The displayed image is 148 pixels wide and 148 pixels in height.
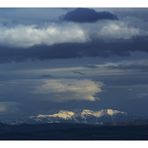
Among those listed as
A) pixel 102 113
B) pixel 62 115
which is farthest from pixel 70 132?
pixel 102 113

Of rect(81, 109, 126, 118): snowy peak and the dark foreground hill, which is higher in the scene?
rect(81, 109, 126, 118): snowy peak

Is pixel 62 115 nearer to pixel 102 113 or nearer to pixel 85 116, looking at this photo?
pixel 85 116

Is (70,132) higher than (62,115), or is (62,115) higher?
(62,115)

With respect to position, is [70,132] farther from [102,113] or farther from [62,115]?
[102,113]

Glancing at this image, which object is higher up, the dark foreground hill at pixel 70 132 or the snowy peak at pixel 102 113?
the snowy peak at pixel 102 113
